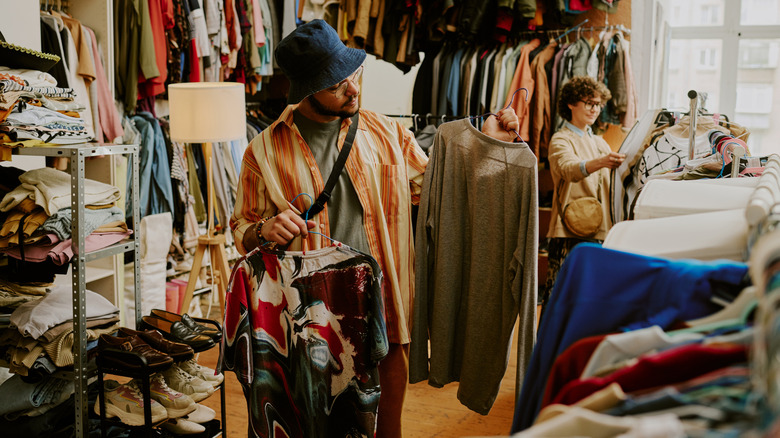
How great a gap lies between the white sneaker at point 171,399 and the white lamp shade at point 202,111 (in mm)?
1311

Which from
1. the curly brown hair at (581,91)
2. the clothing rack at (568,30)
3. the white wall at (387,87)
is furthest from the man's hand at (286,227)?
the white wall at (387,87)

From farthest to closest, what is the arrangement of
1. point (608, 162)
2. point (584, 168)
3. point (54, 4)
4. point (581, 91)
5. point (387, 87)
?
point (387, 87), point (54, 4), point (581, 91), point (584, 168), point (608, 162)

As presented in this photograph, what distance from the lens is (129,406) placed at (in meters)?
2.26

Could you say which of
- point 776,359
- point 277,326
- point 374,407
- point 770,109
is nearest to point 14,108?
point 277,326

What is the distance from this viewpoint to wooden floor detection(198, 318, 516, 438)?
2910 mm

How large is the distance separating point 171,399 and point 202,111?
57.7 inches

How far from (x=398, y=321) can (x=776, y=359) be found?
1.50m

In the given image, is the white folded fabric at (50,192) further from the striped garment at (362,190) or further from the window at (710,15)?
the window at (710,15)

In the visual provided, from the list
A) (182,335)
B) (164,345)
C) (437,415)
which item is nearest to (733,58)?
(437,415)

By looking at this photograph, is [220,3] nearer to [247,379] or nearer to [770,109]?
[247,379]

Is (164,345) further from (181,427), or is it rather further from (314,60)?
(314,60)

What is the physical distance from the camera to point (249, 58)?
491cm

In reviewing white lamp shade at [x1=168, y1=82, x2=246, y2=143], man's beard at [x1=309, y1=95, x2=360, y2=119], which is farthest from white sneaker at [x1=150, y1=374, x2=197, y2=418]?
Answer: white lamp shade at [x1=168, y1=82, x2=246, y2=143]

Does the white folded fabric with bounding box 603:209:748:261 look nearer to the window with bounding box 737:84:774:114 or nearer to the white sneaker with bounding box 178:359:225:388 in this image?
the white sneaker with bounding box 178:359:225:388
